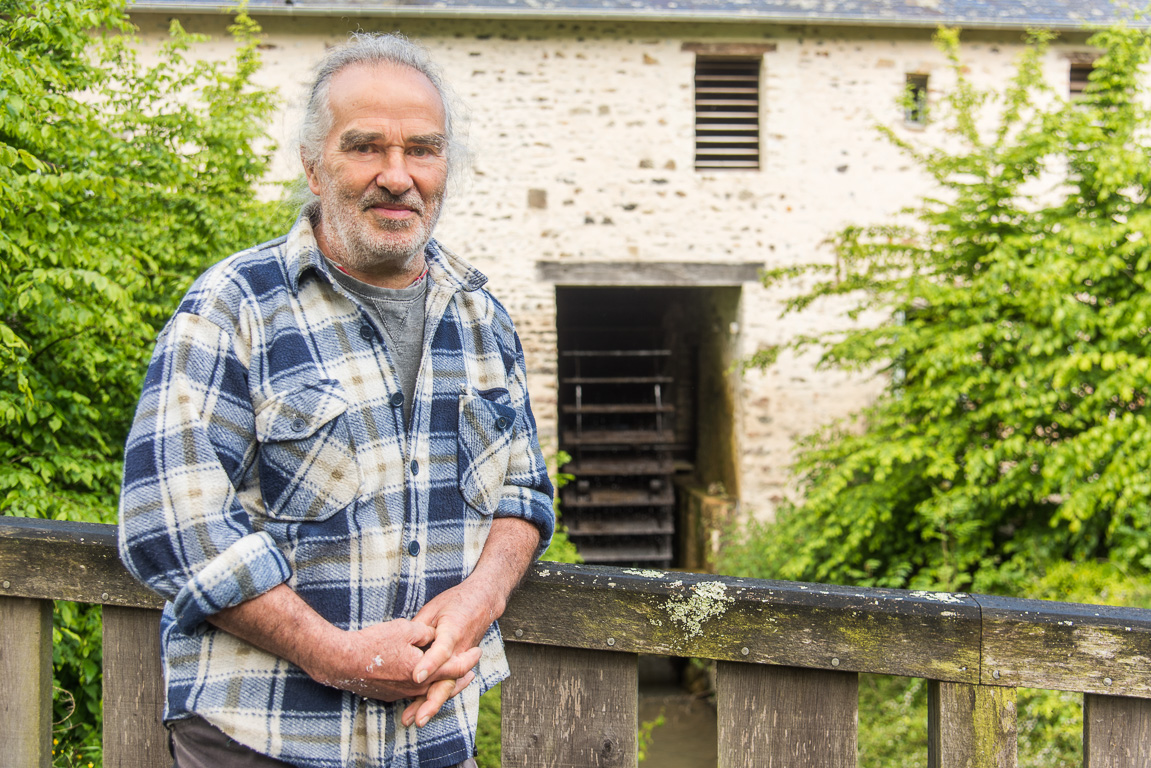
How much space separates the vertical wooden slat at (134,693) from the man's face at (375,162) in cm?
59

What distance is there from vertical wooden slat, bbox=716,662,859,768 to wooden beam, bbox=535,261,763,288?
268 inches

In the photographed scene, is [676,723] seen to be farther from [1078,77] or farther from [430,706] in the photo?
[1078,77]

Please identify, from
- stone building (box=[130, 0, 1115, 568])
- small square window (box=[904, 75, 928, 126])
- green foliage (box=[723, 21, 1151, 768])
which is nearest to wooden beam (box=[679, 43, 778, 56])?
stone building (box=[130, 0, 1115, 568])

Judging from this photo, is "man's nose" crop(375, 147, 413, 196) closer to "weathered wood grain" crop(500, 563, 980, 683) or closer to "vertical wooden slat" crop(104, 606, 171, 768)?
"weathered wood grain" crop(500, 563, 980, 683)

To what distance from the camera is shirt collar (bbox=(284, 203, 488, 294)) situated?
3.66ft

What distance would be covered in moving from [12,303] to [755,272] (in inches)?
242

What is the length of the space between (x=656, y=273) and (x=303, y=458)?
6.98 meters

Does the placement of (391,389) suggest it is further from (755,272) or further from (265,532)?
(755,272)

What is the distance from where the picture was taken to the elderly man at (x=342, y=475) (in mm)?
977

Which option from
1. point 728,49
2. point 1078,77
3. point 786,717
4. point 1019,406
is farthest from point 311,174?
point 1078,77

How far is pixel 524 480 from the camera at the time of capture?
123 cm

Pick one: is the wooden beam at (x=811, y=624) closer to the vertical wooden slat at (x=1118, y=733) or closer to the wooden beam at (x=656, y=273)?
the vertical wooden slat at (x=1118, y=733)

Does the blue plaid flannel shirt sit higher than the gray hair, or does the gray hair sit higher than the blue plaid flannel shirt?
the gray hair

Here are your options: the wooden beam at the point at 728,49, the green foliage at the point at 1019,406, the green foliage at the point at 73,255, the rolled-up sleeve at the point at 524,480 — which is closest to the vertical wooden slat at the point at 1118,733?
the rolled-up sleeve at the point at 524,480
